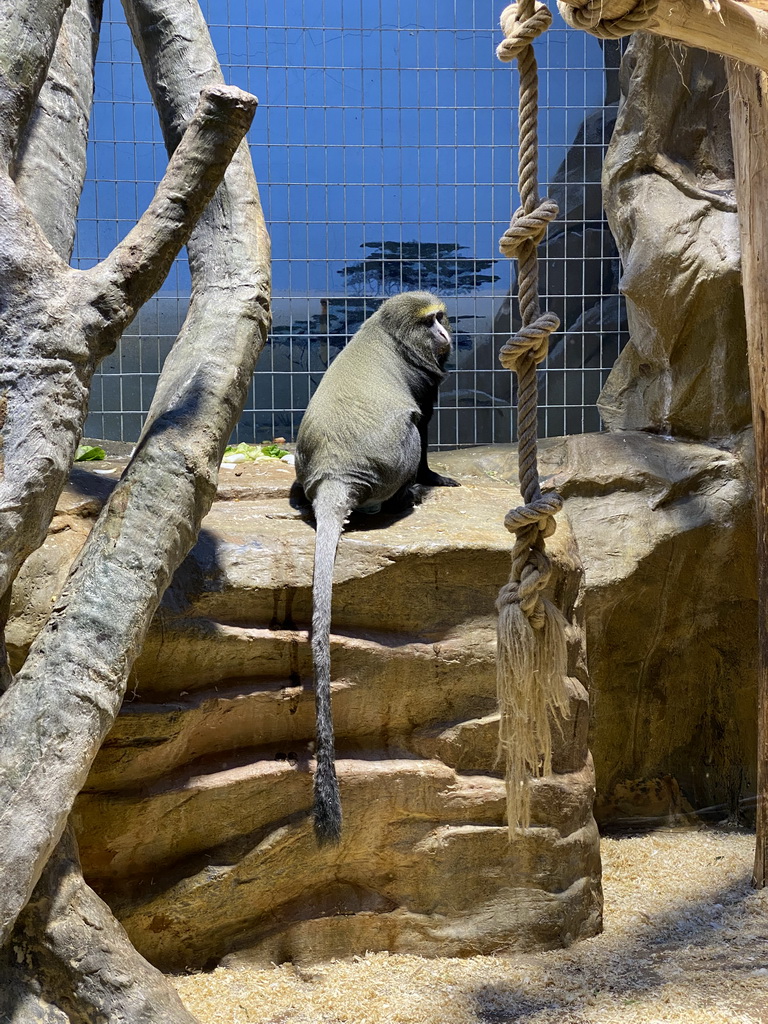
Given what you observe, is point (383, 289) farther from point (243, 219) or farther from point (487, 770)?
point (487, 770)

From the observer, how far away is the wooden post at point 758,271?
327cm

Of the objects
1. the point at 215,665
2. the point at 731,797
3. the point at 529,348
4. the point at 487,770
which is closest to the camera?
the point at 529,348

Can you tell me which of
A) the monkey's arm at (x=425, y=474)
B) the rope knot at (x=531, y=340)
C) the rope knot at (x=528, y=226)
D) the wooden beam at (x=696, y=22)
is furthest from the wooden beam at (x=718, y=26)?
the monkey's arm at (x=425, y=474)

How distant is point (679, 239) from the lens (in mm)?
4375

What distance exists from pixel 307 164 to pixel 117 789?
3.69 m

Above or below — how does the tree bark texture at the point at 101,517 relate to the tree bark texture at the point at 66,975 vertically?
above

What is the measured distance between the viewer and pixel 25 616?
2.46 metres

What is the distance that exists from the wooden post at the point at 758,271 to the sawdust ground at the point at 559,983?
509mm

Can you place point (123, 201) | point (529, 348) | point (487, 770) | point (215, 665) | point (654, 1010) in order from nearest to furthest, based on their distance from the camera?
point (529, 348), point (654, 1010), point (215, 665), point (487, 770), point (123, 201)

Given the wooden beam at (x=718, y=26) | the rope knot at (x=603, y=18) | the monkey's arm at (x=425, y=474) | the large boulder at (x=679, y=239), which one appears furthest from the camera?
the large boulder at (x=679, y=239)

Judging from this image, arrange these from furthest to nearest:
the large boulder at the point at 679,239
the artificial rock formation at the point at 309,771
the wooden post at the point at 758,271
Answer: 1. the large boulder at the point at 679,239
2. the wooden post at the point at 758,271
3. the artificial rock formation at the point at 309,771

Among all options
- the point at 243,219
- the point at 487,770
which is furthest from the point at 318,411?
the point at 487,770

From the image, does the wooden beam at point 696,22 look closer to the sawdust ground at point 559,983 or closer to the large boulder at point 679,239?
the large boulder at point 679,239

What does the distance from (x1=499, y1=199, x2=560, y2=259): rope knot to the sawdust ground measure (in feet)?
6.20
